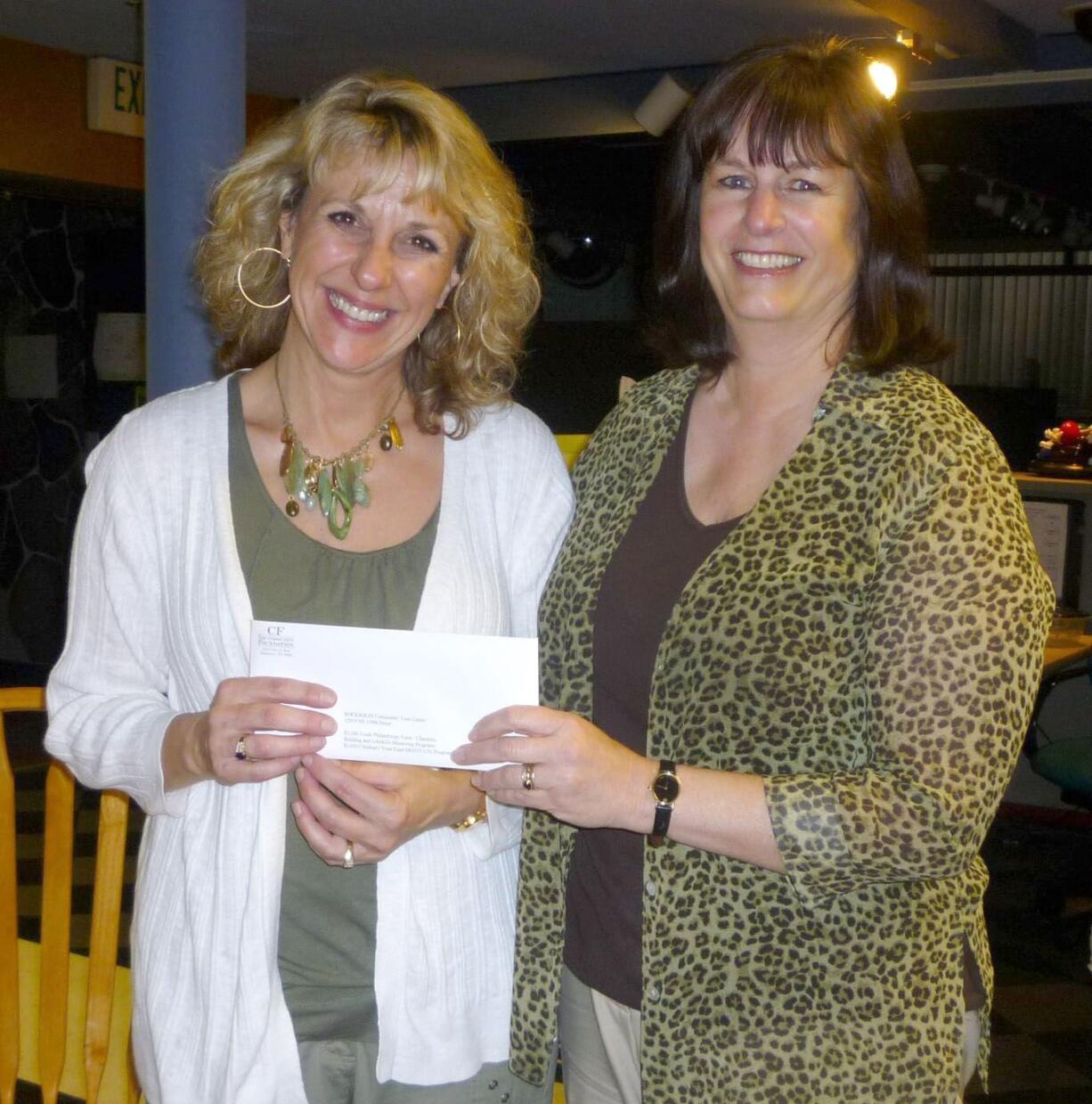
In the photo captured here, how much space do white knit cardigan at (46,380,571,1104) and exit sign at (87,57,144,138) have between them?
21.8 feet

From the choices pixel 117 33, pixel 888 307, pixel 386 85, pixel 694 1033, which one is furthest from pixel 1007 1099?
pixel 117 33

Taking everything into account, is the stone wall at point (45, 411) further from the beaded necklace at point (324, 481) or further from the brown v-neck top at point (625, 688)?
the brown v-neck top at point (625, 688)

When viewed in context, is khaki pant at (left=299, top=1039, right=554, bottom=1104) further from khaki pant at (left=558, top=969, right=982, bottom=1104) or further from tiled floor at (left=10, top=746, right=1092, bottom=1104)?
tiled floor at (left=10, top=746, right=1092, bottom=1104)

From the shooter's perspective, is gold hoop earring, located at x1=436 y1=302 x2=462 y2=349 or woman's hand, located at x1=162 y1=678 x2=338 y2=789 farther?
gold hoop earring, located at x1=436 y1=302 x2=462 y2=349

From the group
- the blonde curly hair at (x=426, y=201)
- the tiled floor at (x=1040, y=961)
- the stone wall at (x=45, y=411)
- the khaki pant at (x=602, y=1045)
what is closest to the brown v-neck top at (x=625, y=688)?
the khaki pant at (x=602, y=1045)

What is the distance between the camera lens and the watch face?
164 centimetres

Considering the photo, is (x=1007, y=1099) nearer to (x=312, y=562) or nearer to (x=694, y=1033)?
(x=694, y=1033)

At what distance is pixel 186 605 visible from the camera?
6.08 feet

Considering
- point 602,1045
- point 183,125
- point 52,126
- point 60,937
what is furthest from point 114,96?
point 602,1045

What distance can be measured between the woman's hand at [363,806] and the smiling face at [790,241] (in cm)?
75

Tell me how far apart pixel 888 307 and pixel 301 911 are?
43.3 inches

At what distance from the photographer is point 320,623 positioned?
1831mm

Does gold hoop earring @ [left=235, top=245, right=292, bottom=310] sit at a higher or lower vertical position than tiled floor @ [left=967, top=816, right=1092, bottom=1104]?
higher

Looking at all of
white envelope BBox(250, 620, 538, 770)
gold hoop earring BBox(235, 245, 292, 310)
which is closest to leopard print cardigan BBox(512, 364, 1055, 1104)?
Result: white envelope BBox(250, 620, 538, 770)
